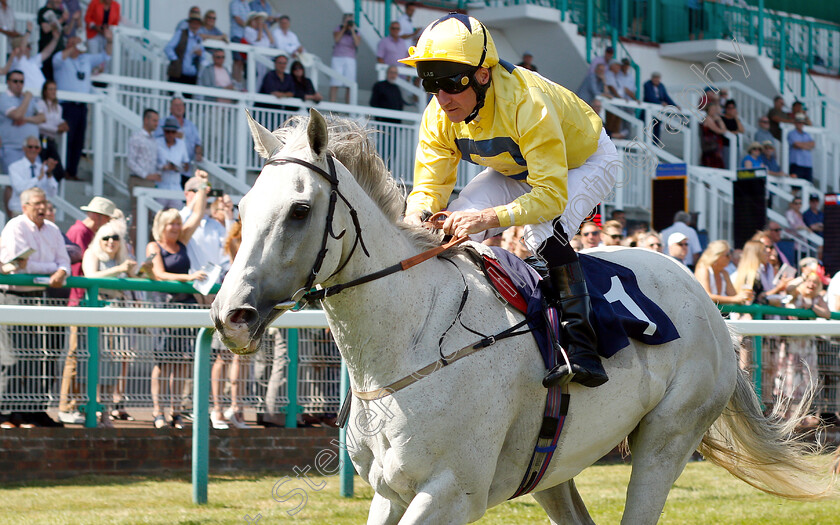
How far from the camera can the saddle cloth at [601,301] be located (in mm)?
4043

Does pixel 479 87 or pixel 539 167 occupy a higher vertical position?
pixel 479 87

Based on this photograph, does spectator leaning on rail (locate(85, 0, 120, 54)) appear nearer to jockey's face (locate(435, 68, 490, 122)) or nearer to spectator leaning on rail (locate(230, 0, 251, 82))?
spectator leaning on rail (locate(230, 0, 251, 82))

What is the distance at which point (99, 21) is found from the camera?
39.3ft

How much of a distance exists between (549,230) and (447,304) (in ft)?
1.76

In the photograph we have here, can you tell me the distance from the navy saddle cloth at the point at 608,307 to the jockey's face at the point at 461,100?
55cm

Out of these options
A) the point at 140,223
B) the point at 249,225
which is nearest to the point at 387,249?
the point at 249,225

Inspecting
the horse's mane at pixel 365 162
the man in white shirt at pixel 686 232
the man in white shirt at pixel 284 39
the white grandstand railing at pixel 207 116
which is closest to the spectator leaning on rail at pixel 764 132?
the man in white shirt at pixel 686 232

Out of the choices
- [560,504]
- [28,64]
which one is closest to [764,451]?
[560,504]

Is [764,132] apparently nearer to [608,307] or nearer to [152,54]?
[152,54]

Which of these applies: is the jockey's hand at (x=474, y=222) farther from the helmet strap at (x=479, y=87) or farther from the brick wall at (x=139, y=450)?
the brick wall at (x=139, y=450)

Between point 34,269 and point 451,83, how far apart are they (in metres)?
4.37

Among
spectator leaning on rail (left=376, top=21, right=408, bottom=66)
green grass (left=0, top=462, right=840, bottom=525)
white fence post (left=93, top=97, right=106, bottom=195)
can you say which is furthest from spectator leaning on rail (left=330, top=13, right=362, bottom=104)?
green grass (left=0, top=462, right=840, bottom=525)

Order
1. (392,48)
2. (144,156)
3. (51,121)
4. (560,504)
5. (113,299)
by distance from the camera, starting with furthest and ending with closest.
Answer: (392,48), (144,156), (51,121), (113,299), (560,504)

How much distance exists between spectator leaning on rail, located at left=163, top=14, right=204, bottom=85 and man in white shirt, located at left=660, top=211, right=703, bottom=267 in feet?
17.8
